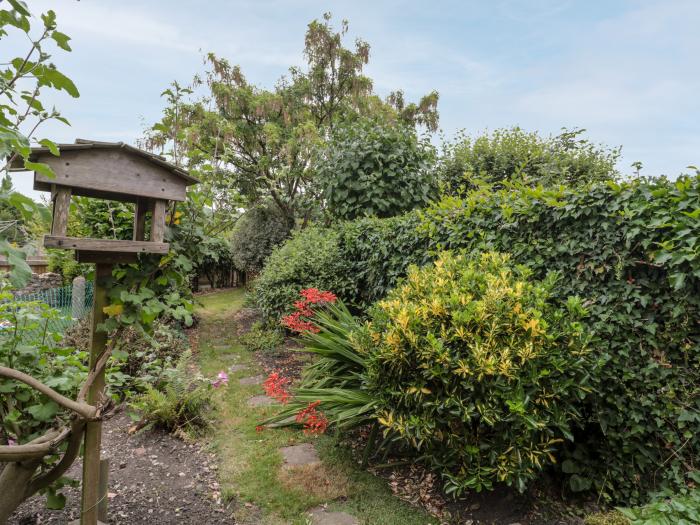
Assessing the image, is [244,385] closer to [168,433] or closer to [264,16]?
[168,433]

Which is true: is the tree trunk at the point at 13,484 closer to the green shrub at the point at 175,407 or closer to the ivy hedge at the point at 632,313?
the green shrub at the point at 175,407

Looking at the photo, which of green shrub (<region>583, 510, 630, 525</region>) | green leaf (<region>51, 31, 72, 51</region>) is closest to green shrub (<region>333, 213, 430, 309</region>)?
green shrub (<region>583, 510, 630, 525</region>)

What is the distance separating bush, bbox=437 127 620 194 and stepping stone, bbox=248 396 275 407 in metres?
5.47

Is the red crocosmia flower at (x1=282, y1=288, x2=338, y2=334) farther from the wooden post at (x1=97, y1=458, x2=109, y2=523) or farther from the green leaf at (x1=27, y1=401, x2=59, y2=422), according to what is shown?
the green leaf at (x1=27, y1=401, x2=59, y2=422)

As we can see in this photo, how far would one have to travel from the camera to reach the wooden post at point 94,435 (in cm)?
214

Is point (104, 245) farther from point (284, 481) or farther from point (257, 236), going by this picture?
point (257, 236)

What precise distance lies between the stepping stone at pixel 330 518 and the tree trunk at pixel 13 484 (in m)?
1.58

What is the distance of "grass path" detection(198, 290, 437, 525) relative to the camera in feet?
8.70

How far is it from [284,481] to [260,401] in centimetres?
163

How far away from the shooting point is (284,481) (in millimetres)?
2969

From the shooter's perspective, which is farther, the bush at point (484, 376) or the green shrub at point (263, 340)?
the green shrub at point (263, 340)

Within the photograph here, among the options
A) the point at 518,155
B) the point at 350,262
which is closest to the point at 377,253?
the point at 350,262

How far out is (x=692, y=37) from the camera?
3373 millimetres

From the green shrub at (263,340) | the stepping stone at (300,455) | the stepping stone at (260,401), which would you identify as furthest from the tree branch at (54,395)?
the green shrub at (263,340)
